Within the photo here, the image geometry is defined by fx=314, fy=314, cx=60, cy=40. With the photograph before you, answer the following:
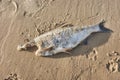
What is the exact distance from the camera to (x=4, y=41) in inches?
278

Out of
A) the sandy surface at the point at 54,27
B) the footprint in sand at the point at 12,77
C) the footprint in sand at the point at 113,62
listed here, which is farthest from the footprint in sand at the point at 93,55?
the footprint in sand at the point at 12,77

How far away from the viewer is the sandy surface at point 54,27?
650 cm

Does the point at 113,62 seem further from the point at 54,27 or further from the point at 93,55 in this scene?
the point at 54,27

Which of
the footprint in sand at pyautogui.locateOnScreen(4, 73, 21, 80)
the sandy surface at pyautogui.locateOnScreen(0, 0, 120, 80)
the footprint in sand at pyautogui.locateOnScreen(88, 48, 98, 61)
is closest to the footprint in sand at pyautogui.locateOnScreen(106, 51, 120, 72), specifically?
the sandy surface at pyautogui.locateOnScreen(0, 0, 120, 80)

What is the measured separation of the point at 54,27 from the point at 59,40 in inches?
21.0

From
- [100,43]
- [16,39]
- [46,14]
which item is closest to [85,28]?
[100,43]

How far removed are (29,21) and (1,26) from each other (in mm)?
664

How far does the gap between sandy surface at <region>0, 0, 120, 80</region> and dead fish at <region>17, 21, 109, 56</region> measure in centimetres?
13

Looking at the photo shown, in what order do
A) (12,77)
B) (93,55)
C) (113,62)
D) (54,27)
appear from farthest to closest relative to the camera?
(54,27) < (93,55) < (113,62) < (12,77)

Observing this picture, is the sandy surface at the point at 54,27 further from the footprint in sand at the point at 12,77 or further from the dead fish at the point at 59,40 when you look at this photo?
the dead fish at the point at 59,40

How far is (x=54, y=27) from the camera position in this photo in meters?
7.22

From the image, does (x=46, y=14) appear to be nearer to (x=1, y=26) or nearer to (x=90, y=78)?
(x=1, y=26)

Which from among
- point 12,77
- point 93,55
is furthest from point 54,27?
point 12,77

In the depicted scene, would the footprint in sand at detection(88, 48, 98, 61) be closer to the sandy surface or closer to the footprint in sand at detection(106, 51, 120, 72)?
the sandy surface
